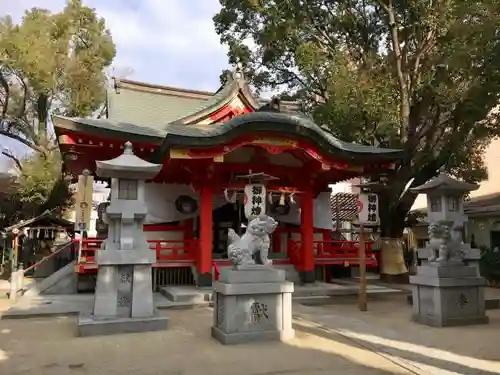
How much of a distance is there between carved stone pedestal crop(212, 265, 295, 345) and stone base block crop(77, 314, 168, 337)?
1.16m

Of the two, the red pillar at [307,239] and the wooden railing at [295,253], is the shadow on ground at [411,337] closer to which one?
the red pillar at [307,239]

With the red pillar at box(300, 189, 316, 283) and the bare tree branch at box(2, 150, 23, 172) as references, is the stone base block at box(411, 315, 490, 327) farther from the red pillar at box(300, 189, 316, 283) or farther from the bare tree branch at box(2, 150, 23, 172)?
the bare tree branch at box(2, 150, 23, 172)

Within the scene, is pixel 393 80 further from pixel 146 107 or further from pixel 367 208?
pixel 146 107

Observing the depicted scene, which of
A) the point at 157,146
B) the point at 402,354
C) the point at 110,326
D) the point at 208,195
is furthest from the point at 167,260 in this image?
the point at 402,354

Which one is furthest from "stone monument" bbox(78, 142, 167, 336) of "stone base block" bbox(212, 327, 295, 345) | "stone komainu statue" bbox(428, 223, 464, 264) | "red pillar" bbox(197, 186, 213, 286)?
"stone komainu statue" bbox(428, 223, 464, 264)

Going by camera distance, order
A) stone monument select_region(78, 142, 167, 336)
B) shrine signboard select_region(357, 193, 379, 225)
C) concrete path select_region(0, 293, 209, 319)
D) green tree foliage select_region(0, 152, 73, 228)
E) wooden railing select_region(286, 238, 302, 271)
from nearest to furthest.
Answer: stone monument select_region(78, 142, 167, 336) < concrete path select_region(0, 293, 209, 319) < shrine signboard select_region(357, 193, 379, 225) < wooden railing select_region(286, 238, 302, 271) < green tree foliage select_region(0, 152, 73, 228)

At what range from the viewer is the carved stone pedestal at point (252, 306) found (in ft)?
22.2

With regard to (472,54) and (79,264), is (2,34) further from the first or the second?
(472,54)

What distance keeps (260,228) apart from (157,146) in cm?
605

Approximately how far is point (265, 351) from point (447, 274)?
418cm

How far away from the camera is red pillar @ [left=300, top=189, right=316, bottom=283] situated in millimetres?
13141

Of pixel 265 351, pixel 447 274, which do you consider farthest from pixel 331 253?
pixel 265 351

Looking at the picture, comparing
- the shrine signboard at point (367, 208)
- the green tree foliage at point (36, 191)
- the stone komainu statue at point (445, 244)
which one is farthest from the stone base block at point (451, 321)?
the green tree foliage at point (36, 191)

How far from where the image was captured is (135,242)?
7961 millimetres
